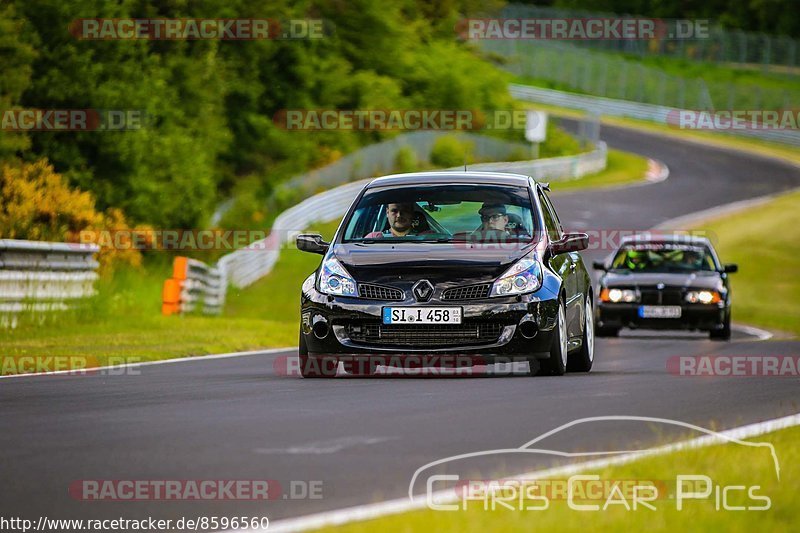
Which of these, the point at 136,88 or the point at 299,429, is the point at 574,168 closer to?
→ the point at 136,88

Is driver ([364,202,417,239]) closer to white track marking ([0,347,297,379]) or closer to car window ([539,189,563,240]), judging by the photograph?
car window ([539,189,563,240])

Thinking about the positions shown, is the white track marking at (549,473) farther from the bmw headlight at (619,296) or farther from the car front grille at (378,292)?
the bmw headlight at (619,296)

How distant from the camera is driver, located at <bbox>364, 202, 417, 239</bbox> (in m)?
13.1

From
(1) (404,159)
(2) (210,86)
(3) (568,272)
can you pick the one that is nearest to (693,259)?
(3) (568,272)

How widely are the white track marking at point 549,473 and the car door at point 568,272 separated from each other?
355 cm

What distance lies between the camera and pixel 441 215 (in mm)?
13312

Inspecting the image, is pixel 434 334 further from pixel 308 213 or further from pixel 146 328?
pixel 308 213

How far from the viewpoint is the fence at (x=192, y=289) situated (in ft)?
81.9

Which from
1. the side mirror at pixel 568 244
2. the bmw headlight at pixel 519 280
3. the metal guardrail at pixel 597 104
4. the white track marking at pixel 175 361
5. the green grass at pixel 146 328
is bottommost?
the green grass at pixel 146 328

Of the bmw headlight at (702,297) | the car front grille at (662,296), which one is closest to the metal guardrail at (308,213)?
the car front grille at (662,296)

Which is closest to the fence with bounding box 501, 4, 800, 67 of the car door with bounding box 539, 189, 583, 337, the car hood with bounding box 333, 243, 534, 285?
the car door with bounding box 539, 189, 583, 337

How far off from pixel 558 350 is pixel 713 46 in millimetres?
89576

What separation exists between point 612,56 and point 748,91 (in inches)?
653

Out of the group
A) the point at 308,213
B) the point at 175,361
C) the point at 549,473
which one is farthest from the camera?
the point at 308,213
